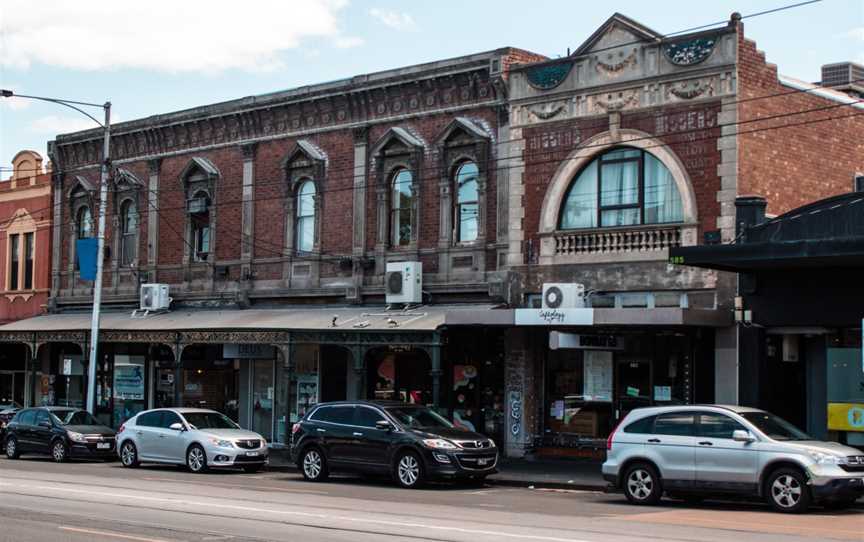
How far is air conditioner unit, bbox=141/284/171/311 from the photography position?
118 ft

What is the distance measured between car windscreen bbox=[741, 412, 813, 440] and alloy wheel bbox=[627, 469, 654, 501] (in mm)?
1803

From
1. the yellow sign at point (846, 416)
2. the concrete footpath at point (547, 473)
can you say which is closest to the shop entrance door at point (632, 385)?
the concrete footpath at point (547, 473)

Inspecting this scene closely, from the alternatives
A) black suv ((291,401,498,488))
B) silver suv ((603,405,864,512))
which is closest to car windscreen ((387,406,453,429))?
black suv ((291,401,498,488))

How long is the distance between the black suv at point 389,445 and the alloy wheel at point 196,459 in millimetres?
2656

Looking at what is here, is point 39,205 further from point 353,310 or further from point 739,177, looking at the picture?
point 739,177

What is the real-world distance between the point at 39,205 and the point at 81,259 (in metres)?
8.26

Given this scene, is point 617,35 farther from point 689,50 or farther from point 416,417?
point 416,417

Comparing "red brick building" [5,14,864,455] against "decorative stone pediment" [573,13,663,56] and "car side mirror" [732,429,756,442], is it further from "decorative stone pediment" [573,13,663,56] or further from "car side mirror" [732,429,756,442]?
"car side mirror" [732,429,756,442]

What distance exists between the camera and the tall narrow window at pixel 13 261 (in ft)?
140

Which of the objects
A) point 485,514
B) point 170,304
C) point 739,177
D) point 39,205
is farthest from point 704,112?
point 39,205

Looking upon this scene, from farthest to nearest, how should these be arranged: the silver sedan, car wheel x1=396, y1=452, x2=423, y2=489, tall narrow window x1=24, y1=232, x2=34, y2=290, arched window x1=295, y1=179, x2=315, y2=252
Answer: tall narrow window x1=24, y1=232, x2=34, y2=290 → arched window x1=295, y1=179, x2=315, y2=252 → the silver sedan → car wheel x1=396, y1=452, x2=423, y2=489

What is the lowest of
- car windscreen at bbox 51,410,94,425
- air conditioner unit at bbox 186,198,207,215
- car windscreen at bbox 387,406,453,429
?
car windscreen at bbox 51,410,94,425

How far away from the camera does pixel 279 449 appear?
32.2 meters

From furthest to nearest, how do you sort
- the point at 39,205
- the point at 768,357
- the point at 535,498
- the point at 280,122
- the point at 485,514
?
the point at 39,205, the point at 280,122, the point at 768,357, the point at 535,498, the point at 485,514
